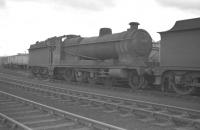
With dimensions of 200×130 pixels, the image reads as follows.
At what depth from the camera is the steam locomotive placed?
39.1ft

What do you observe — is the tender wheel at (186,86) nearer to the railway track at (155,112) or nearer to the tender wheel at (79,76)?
the railway track at (155,112)

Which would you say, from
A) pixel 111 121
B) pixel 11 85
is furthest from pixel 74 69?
pixel 111 121

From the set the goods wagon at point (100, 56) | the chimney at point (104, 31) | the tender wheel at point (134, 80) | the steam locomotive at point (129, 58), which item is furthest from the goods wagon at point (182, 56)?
the chimney at point (104, 31)

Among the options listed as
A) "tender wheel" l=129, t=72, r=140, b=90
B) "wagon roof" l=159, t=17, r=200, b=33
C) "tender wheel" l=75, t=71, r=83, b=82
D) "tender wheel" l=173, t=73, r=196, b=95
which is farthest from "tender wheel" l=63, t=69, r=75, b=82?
"wagon roof" l=159, t=17, r=200, b=33

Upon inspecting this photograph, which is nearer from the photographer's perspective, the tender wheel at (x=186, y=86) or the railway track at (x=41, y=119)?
the railway track at (x=41, y=119)

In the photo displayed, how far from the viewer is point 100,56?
1723 cm

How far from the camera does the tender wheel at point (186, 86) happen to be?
39.2ft

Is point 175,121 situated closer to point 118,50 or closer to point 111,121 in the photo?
point 111,121

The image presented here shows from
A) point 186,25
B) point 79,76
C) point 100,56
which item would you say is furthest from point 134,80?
point 79,76

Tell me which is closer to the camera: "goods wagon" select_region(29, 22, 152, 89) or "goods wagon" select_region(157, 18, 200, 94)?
"goods wagon" select_region(157, 18, 200, 94)

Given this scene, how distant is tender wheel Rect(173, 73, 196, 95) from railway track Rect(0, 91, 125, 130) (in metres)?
6.71

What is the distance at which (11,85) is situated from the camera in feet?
55.3

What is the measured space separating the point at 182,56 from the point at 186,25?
1.37 meters

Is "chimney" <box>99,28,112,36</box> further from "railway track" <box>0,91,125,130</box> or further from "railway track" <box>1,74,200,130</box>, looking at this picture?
"railway track" <box>0,91,125,130</box>
